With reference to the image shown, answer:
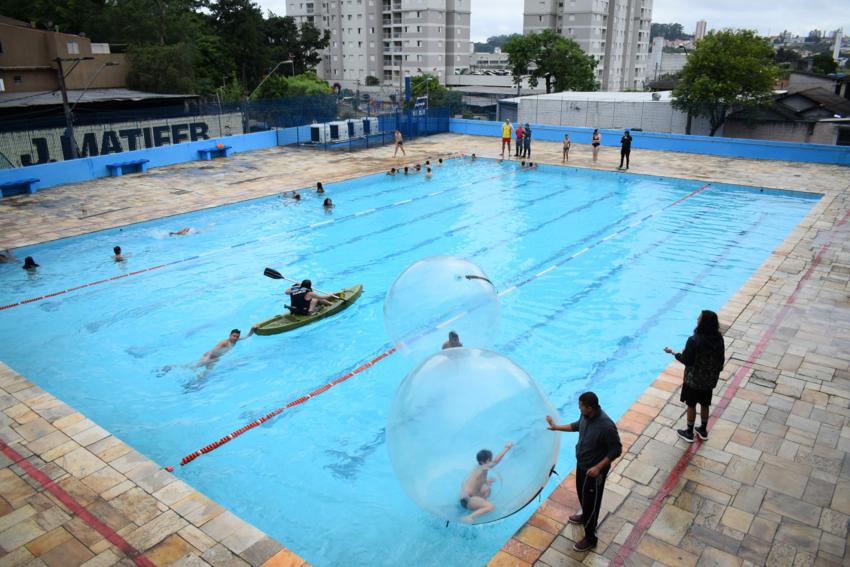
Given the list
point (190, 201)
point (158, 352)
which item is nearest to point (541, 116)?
point (190, 201)

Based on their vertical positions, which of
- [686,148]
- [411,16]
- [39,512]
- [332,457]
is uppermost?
[411,16]

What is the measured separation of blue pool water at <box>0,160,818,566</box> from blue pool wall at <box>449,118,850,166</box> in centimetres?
739

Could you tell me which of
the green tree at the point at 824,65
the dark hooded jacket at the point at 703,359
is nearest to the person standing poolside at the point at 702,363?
the dark hooded jacket at the point at 703,359

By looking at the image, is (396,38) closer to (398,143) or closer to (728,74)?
(398,143)

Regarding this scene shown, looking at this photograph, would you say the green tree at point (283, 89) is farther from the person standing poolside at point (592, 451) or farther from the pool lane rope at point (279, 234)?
the person standing poolside at point (592, 451)

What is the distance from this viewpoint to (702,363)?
6.56m

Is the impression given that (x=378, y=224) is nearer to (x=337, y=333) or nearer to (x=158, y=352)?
(x=337, y=333)

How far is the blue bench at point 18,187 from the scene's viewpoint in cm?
2053

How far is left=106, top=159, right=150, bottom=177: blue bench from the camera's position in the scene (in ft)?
78.2

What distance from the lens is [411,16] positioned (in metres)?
78.3

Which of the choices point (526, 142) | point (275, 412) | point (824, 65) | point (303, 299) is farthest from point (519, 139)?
point (824, 65)

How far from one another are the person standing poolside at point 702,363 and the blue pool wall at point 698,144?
23686 millimetres

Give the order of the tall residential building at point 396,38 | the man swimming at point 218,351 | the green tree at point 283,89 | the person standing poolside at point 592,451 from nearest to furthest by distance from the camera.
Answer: the person standing poolside at point 592,451, the man swimming at point 218,351, the green tree at point 283,89, the tall residential building at point 396,38

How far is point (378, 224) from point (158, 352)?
917 centimetres
